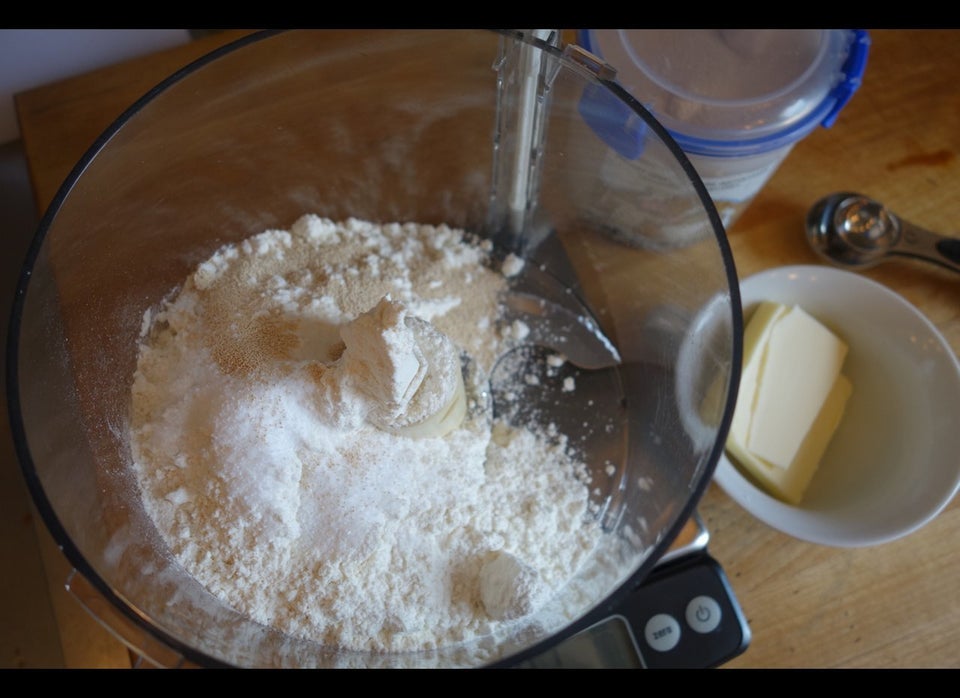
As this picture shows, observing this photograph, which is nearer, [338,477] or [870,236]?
[338,477]

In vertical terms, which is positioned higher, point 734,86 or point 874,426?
point 734,86

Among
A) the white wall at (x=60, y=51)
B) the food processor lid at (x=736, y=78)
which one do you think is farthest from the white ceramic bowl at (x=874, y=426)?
the white wall at (x=60, y=51)

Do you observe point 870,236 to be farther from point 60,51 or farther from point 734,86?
point 60,51

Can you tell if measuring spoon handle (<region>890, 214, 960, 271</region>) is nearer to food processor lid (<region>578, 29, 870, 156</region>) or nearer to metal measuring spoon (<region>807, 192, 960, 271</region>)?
metal measuring spoon (<region>807, 192, 960, 271</region>)

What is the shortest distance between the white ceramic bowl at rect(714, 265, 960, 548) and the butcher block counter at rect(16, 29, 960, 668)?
0.06 metres

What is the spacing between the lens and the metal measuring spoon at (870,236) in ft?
2.35

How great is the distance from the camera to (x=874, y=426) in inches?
26.2

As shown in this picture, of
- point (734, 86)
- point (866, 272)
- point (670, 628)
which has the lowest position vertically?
point (670, 628)

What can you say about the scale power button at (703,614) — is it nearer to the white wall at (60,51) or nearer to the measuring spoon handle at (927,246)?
the measuring spoon handle at (927,246)

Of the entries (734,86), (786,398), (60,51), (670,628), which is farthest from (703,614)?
(60,51)

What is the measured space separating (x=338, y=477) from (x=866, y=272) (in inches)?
20.5

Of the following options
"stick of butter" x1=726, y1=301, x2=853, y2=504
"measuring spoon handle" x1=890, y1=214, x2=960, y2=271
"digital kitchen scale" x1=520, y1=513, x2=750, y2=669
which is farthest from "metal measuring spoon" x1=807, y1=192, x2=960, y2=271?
"digital kitchen scale" x1=520, y1=513, x2=750, y2=669
